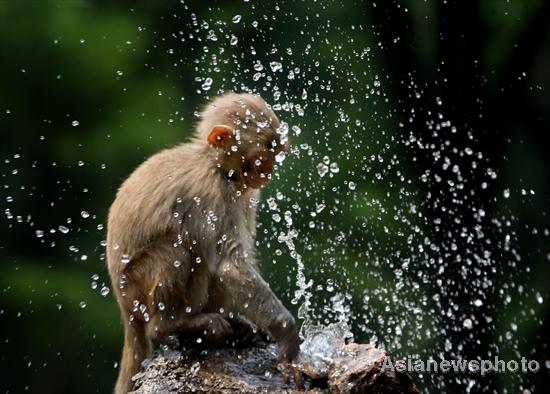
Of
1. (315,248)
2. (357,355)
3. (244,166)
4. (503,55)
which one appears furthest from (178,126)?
(357,355)

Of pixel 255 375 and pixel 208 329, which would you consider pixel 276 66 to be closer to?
pixel 208 329

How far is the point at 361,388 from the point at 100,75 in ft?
24.2

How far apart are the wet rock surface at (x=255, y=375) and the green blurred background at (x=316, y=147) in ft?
12.8

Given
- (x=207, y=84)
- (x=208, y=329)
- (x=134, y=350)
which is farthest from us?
(x=207, y=84)

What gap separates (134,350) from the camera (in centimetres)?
509

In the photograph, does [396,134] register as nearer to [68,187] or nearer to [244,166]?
[68,187]

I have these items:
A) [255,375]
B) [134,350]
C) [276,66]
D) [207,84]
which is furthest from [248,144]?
[207,84]

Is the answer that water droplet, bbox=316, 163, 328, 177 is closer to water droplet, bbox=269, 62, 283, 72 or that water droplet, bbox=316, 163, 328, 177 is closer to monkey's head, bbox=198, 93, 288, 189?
water droplet, bbox=269, 62, 283, 72

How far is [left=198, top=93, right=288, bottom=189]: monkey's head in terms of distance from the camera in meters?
5.31

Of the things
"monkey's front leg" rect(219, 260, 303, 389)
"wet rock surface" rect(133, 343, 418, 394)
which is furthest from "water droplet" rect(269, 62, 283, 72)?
"wet rock surface" rect(133, 343, 418, 394)

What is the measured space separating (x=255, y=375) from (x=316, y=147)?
5297 millimetres

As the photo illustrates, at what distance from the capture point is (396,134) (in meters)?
9.48

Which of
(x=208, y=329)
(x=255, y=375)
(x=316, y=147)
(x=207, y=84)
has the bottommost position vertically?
(x=255, y=375)

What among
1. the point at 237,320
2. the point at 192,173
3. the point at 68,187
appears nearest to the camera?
the point at 237,320
